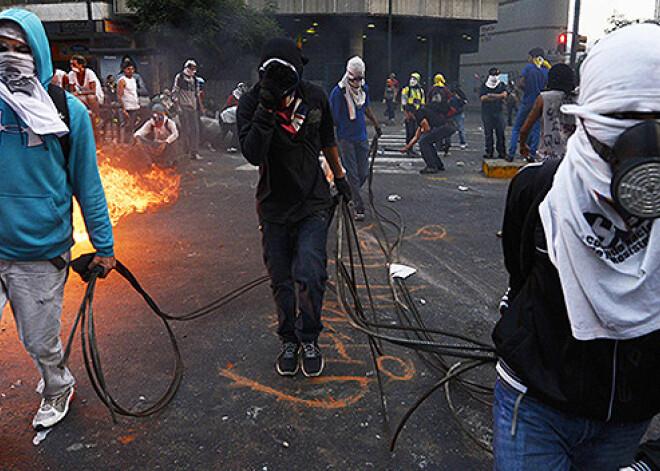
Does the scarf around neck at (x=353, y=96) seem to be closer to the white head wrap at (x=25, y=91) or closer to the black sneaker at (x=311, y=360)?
the black sneaker at (x=311, y=360)

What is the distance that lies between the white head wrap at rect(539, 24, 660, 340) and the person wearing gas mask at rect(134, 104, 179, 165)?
10.3 meters

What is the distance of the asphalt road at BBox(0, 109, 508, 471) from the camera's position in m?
2.82

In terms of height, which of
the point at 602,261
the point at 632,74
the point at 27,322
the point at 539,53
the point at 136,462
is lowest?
the point at 136,462

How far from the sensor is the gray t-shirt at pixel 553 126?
222 inches

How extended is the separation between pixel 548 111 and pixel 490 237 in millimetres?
1599

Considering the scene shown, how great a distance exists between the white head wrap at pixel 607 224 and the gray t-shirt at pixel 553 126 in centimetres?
441

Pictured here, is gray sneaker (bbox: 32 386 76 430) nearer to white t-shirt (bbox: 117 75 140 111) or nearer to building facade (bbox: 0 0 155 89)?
white t-shirt (bbox: 117 75 140 111)

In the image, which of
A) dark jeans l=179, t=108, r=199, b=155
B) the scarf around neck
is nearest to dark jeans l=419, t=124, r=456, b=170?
the scarf around neck

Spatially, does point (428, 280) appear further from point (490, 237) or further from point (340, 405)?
point (340, 405)

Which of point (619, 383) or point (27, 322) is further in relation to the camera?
point (27, 322)

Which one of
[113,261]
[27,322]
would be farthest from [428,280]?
[27,322]

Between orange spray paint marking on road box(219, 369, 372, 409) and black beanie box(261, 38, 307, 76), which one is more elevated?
black beanie box(261, 38, 307, 76)

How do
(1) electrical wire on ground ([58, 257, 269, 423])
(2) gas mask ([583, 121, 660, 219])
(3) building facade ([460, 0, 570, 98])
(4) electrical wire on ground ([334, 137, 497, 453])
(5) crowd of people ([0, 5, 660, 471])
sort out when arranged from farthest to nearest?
(3) building facade ([460, 0, 570, 98])
(1) electrical wire on ground ([58, 257, 269, 423])
(4) electrical wire on ground ([334, 137, 497, 453])
(5) crowd of people ([0, 5, 660, 471])
(2) gas mask ([583, 121, 660, 219])

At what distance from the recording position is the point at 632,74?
128 cm
